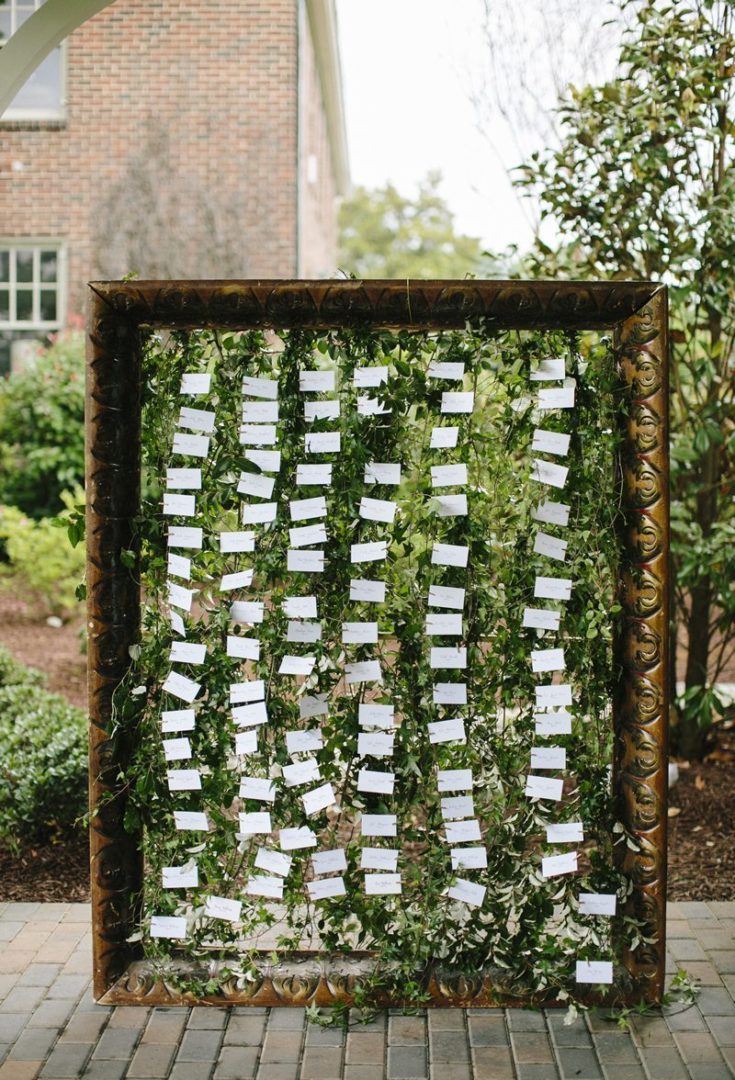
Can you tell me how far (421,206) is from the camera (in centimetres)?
4044

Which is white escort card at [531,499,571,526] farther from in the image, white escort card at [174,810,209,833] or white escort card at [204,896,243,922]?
white escort card at [204,896,243,922]

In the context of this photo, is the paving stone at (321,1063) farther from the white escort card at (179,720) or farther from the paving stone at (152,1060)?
the white escort card at (179,720)

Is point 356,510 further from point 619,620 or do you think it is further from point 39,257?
point 39,257

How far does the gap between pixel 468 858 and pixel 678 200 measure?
3.38 metres

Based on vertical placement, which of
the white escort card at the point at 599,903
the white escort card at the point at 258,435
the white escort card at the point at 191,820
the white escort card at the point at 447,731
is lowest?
the white escort card at the point at 599,903

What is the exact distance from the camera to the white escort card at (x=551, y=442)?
306cm

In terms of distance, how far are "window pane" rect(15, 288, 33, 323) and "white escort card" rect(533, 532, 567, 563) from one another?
1135 centimetres

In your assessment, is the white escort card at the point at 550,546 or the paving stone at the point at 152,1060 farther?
the white escort card at the point at 550,546

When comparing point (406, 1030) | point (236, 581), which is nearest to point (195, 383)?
point (236, 581)

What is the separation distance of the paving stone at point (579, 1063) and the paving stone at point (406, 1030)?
41 cm

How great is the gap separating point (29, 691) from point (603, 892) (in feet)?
11.5

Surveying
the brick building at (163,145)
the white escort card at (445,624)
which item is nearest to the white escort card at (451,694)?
the white escort card at (445,624)

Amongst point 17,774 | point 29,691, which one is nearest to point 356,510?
point 17,774

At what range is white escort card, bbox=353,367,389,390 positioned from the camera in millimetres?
3051
